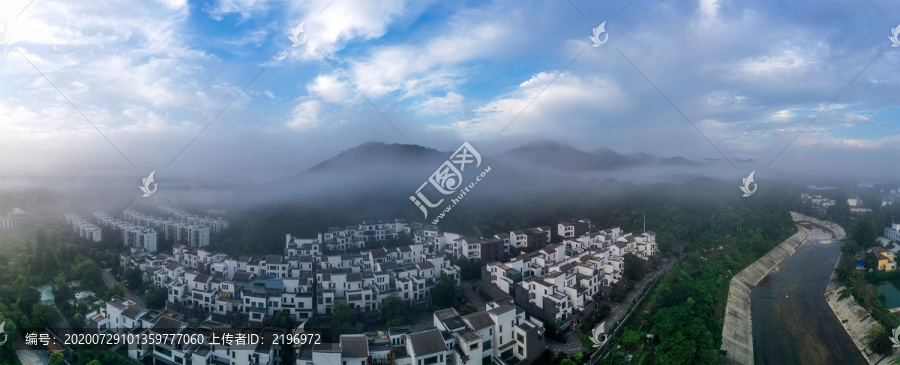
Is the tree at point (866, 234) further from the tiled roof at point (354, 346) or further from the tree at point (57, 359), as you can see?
the tree at point (57, 359)

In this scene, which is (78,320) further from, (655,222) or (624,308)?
(655,222)

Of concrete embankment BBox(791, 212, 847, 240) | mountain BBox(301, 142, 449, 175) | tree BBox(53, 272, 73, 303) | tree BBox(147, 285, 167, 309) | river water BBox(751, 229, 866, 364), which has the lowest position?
river water BBox(751, 229, 866, 364)

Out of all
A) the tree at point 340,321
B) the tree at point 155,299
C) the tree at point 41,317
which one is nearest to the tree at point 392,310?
the tree at point 340,321

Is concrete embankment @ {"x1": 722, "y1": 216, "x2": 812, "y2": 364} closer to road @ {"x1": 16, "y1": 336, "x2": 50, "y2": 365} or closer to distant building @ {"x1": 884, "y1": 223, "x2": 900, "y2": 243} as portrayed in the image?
distant building @ {"x1": 884, "y1": 223, "x2": 900, "y2": 243}

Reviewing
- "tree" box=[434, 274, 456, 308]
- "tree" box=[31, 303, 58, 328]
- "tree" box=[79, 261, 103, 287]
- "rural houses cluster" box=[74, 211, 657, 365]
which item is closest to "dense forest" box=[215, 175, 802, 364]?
"rural houses cluster" box=[74, 211, 657, 365]

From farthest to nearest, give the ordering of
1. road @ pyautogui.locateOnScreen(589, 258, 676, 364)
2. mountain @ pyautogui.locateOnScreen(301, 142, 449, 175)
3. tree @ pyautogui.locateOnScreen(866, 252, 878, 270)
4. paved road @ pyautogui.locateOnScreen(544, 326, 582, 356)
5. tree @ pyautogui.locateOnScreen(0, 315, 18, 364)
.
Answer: mountain @ pyautogui.locateOnScreen(301, 142, 449, 175) → tree @ pyautogui.locateOnScreen(866, 252, 878, 270) → road @ pyautogui.locateOnScreen(589, 258, 676, 364) → paved road @ pyautogui.locateOnScreen(544, 326, 582, 356) → tree @ pyautogui.locateOnScreen(0, 315, 18, 364)

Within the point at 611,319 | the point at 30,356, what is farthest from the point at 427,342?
the point at 30,356

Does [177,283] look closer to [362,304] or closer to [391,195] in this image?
[362,304]
